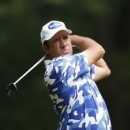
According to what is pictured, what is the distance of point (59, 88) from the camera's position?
6375 millimetres

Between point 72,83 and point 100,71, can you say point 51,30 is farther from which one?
point 100,71

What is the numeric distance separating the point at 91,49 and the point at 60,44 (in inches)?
8.7

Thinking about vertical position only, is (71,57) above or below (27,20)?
below

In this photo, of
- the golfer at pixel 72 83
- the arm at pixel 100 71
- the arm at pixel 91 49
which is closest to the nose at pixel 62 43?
the golfer at pixel 72 83

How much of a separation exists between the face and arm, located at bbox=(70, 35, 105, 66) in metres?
0.13

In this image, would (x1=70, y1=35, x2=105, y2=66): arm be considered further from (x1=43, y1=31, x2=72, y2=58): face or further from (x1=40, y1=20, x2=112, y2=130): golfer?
(x1=43, y1=31, x2=72, y2=58): face

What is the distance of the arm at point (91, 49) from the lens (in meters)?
6.47

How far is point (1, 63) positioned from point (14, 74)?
0.23m

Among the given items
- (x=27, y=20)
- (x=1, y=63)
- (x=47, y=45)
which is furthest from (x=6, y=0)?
(x=47, y=45)

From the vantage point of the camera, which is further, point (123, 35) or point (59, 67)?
point (123, 35)

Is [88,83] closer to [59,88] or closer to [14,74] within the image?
[59,88]

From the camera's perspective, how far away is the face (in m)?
6.41

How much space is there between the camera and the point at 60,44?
6.39 metres

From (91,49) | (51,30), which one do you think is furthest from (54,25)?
(91,49)
